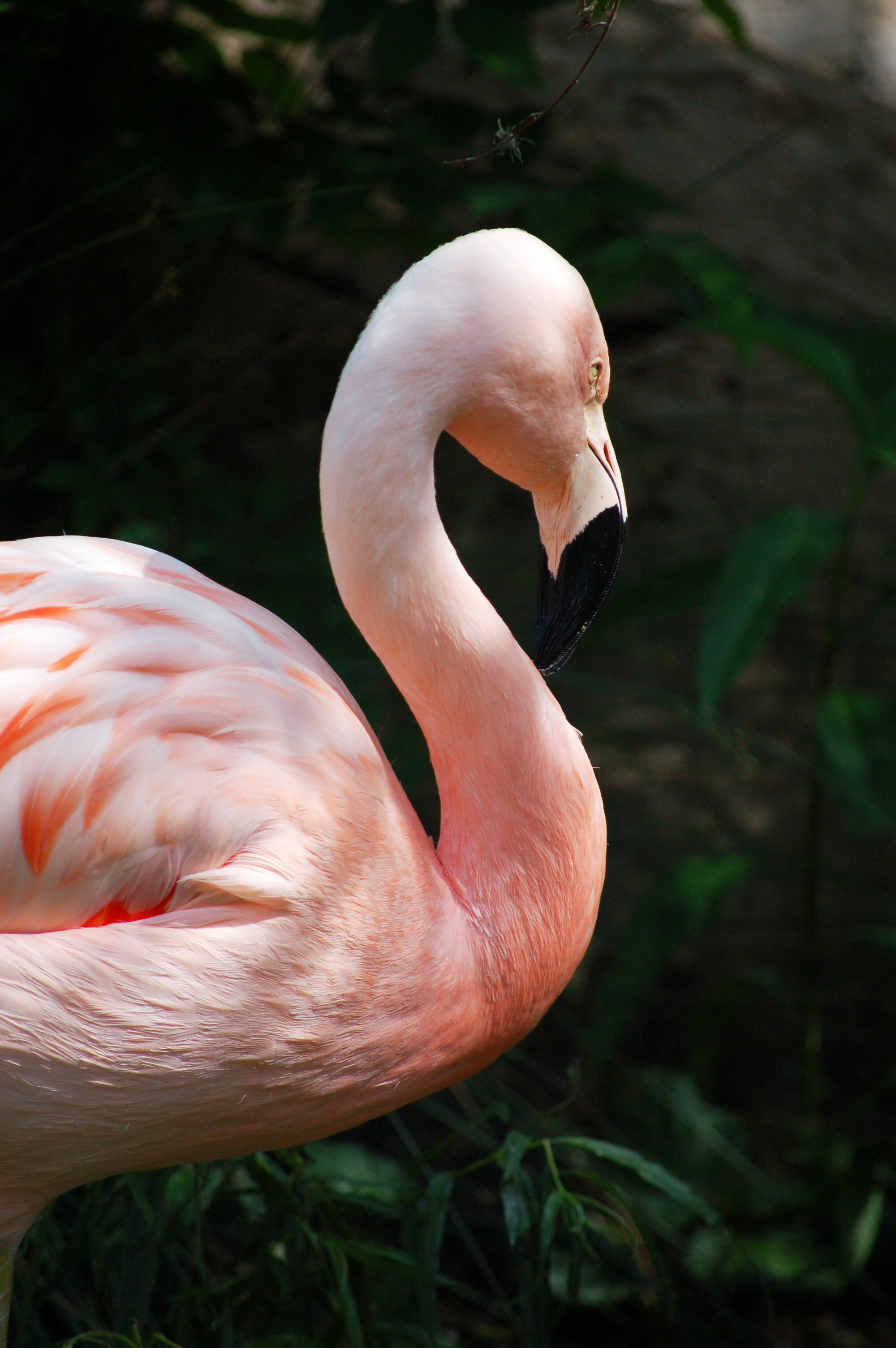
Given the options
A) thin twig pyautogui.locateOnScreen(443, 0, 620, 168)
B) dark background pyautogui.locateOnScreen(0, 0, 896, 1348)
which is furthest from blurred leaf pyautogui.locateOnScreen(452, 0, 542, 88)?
thin twig pyautogui.locateOnScreen(443, 0, 620, 168)

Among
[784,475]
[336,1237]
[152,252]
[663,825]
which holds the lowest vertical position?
[663,825]

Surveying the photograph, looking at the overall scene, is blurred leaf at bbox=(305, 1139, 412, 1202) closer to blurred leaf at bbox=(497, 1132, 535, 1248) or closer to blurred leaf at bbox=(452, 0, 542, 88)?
blurred leaf at bbox=(497, 1132, 535, 1248)

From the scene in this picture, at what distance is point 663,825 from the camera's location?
126 inches

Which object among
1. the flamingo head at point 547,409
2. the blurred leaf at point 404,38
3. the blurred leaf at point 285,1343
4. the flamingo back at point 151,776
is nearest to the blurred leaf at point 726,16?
the blurred leaf at point 404,38

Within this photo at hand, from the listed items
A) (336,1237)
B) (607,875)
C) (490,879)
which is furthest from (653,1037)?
(490,879)

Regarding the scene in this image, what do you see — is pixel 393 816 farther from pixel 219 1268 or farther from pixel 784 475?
pixel 784 475

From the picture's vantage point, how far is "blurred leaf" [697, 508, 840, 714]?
87.3 inches

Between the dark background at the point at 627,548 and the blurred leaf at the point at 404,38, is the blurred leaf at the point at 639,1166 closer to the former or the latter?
the dark background at the point at 627,548

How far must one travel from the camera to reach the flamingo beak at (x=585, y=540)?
4.94 feet

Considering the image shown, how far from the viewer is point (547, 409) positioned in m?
1.42

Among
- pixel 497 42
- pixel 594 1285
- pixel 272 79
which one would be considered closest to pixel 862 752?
pixel 594 1285

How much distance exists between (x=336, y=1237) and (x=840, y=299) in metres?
2.85

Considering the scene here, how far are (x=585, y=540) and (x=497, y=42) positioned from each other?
51.5 inches

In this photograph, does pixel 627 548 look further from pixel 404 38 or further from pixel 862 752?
pixel 404 38
